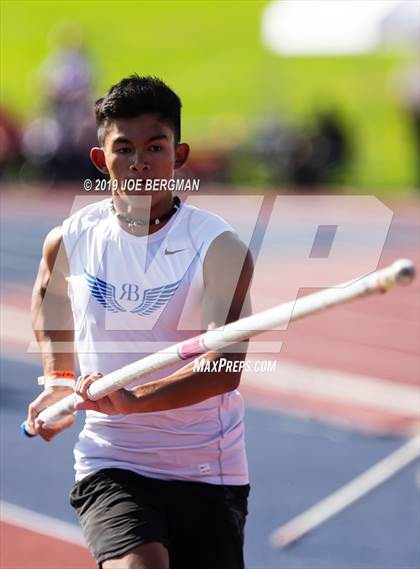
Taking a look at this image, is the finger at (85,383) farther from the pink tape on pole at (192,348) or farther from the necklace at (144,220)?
the necklace at (144,220)

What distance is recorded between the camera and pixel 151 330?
3.49 metres

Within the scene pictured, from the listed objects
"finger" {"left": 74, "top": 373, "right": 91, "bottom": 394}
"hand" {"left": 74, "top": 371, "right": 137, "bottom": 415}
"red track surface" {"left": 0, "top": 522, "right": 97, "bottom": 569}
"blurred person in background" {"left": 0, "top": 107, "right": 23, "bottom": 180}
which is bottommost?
"red track surface" {"left": 0, "top": 522, "right": 97, "bottom": 569}

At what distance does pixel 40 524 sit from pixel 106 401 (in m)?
3.03

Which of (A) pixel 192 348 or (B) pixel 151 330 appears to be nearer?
(A) pixel 192 348

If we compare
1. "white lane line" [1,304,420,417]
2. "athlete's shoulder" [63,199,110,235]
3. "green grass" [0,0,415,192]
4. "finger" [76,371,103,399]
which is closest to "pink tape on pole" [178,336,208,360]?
"finger" [76,371,103,399]

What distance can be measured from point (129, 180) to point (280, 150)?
764 inches

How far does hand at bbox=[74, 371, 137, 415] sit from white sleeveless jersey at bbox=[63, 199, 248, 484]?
225 millimetres

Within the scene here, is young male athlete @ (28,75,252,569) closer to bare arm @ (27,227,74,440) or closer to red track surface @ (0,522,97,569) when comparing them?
bare arm @ (27,227,74,440)

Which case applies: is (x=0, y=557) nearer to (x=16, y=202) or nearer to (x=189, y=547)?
(x=189, y=547)

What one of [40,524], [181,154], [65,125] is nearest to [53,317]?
[181,154]

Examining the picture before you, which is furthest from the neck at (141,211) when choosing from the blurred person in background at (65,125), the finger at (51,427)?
the blurred person in background at (65,125)

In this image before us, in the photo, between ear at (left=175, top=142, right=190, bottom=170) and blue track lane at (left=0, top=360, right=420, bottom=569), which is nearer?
ear at (left=175, top=142, right=190, bottom=170)

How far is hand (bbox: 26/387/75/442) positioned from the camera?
11.7 feet

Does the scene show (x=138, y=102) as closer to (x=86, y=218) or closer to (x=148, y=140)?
(x=148, y=140)
